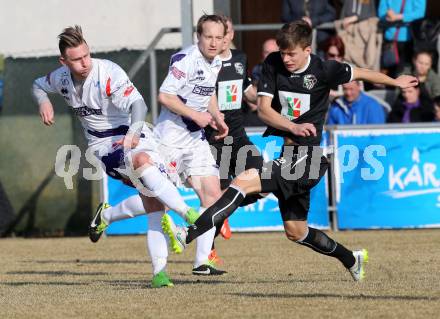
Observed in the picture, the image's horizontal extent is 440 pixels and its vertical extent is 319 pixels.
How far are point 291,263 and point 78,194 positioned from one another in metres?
5.62

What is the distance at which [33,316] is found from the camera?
7.00 m

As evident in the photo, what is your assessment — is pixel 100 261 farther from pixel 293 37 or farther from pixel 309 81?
pixel 293 37

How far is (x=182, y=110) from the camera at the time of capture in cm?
909

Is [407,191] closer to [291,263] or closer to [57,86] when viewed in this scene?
[291,263]

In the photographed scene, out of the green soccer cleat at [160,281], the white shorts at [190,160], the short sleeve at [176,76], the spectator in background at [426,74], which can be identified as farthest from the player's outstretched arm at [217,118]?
the spectator in background at [426,74]

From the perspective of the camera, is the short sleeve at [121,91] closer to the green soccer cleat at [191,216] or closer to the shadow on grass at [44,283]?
the green soccer cleat at [191,216]

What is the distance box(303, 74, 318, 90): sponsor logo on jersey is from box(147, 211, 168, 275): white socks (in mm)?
1515

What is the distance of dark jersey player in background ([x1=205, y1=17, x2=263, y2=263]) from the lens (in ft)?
36.4

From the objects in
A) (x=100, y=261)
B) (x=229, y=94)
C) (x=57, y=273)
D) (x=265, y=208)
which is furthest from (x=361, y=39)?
(x=57, y=273)

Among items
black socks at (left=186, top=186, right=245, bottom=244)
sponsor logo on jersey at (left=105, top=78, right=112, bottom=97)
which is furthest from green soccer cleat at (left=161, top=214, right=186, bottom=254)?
sponsor logo on jersey at (left=105, top=78, right=112, bottom=97)

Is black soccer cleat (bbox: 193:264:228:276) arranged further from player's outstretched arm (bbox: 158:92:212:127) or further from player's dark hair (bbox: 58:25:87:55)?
player's dark hair (bbox: 58:25:87:55)

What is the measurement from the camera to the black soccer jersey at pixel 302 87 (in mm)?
8508

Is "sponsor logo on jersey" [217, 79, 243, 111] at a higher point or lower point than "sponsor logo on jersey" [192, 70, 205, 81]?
lower

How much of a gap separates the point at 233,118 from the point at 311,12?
4.53 metres
